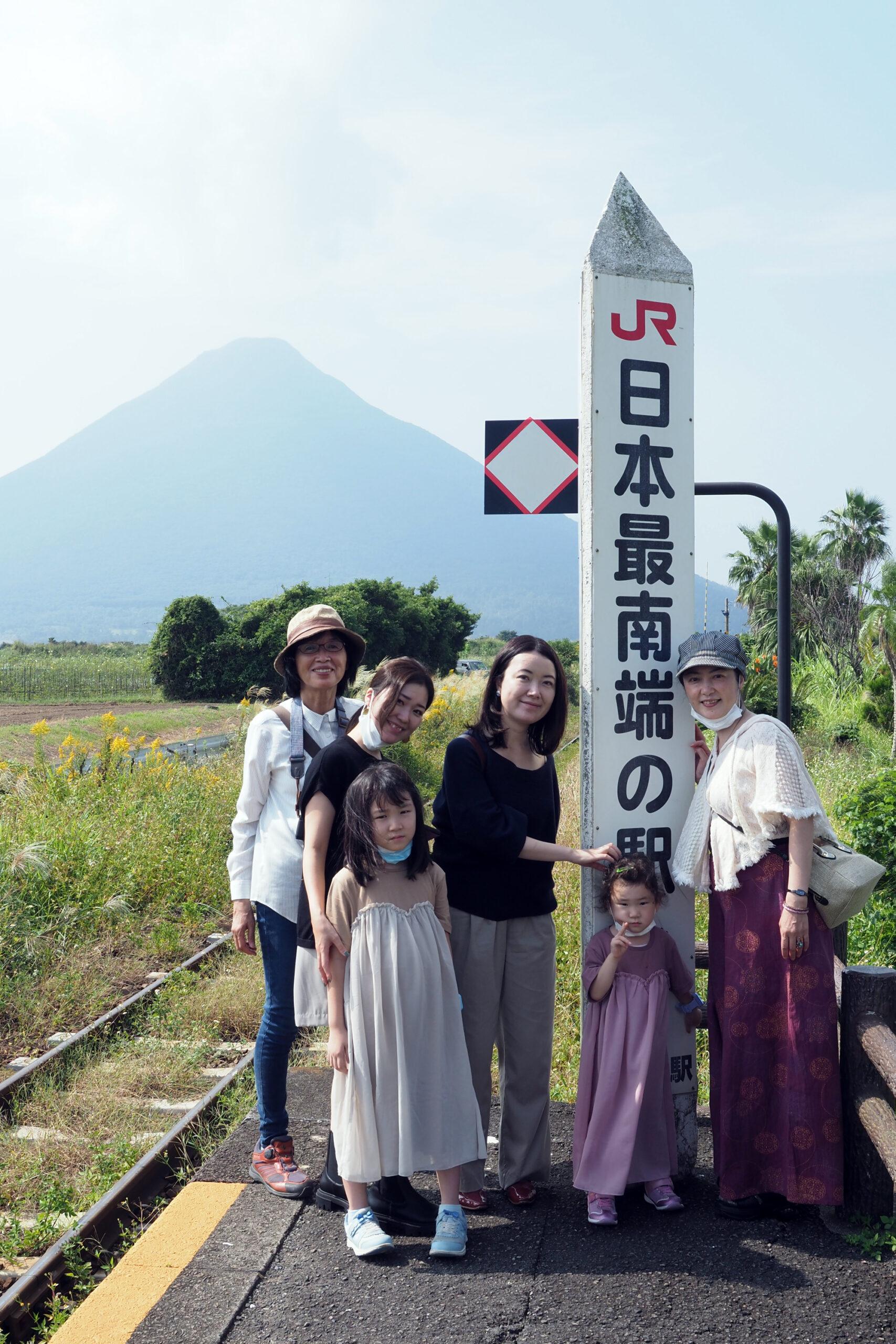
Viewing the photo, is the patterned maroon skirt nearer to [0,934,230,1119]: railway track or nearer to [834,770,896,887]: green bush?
[834,770,896,887]: green bush

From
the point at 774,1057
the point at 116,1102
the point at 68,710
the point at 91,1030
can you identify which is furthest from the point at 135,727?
the point at 774,1057

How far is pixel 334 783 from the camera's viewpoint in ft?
10.7

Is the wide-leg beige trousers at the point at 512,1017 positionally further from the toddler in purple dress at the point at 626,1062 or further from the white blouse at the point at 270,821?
the white blouse at the point at 270,821

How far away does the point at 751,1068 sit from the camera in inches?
129

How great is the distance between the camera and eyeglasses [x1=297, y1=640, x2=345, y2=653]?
3.65 metres

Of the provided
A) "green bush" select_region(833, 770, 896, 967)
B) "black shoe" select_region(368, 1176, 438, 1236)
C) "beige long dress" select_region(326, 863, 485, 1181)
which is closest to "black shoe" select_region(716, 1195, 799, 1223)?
"beige long dress" select_region(326, 863, 485, 1181)

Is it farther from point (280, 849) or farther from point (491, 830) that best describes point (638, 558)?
point (280, 849)

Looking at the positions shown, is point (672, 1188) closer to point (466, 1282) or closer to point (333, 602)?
point (466, 1282)

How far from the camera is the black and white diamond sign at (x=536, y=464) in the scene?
185 inches

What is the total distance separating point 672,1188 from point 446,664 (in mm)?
35592

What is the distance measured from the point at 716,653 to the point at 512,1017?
1362 millimetres

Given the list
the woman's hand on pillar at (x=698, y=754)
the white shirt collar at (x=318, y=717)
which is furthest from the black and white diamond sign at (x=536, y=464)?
the white shirt collar at (x=318, y=717)

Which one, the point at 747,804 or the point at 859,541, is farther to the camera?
the point at 859,541

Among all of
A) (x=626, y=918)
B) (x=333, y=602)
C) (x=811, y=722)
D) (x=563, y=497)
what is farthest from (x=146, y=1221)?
(x=333, y=602)
